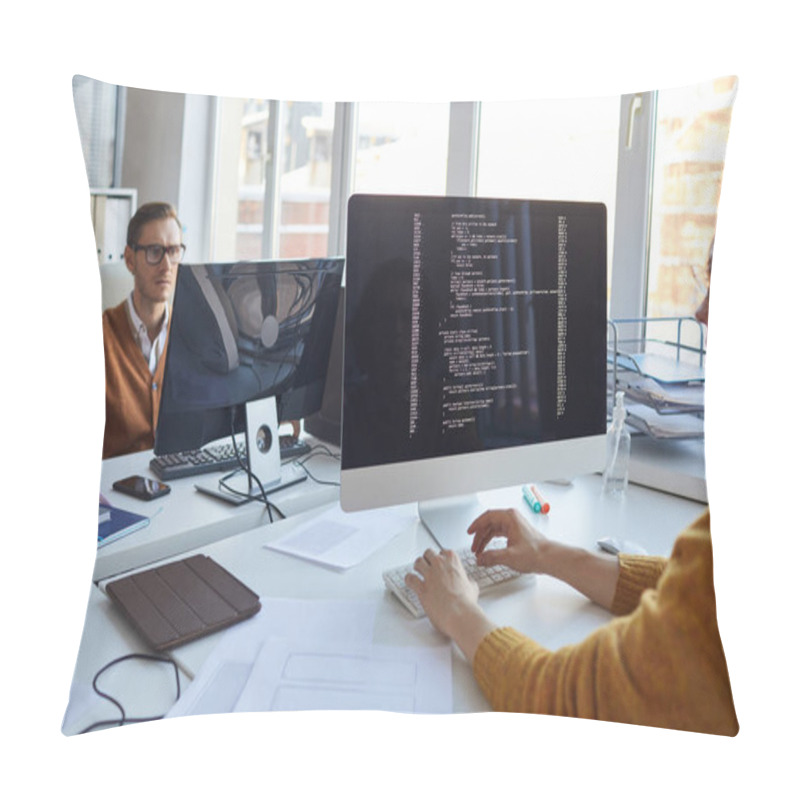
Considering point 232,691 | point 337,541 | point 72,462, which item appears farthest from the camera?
point 337,541

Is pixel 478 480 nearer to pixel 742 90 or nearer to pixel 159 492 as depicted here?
pixel 159 492

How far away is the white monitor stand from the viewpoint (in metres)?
1.47

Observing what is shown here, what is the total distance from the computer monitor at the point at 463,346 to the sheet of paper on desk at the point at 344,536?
5 centimetres

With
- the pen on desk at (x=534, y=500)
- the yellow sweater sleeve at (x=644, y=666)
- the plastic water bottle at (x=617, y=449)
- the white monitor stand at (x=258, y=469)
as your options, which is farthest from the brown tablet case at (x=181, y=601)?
the plastic water bottle at (x=617, y=449)

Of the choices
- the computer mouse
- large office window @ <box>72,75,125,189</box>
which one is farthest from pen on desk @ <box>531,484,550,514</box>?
large office window @ <box>72,75,125,189</box>

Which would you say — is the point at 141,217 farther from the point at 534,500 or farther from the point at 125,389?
the point at 534,500

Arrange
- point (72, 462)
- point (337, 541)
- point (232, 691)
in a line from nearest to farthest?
1. point (232, 691)
2. point (72, 462)
3. point (337, 541)

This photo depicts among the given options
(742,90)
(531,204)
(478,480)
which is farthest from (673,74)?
(478,480)

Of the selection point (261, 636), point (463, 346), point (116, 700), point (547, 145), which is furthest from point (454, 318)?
point (116, 700)

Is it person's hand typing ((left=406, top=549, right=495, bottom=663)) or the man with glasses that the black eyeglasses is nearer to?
the man with glasses

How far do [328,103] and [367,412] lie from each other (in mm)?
483

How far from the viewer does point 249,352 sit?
1.50 m

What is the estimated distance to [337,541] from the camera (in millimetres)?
1327

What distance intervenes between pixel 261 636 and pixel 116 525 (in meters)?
0.28
